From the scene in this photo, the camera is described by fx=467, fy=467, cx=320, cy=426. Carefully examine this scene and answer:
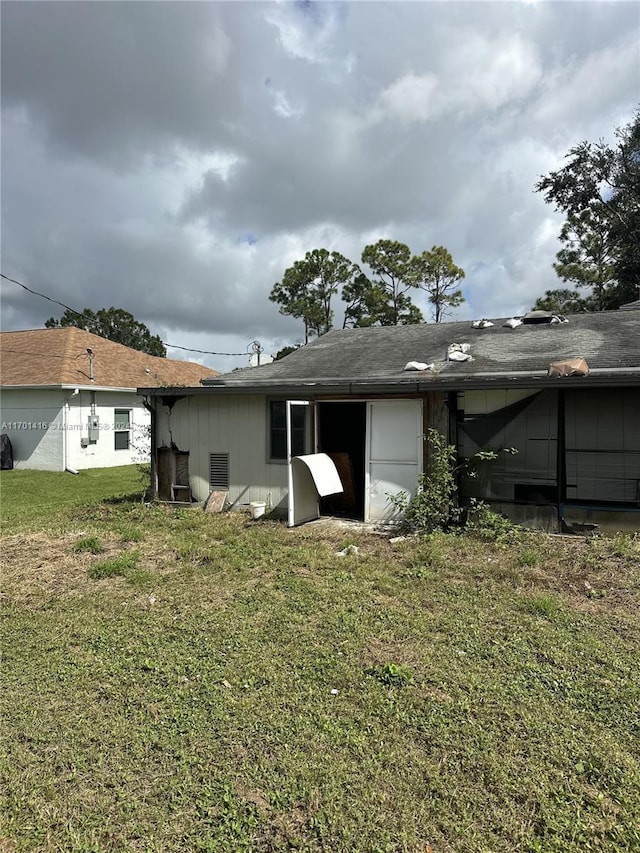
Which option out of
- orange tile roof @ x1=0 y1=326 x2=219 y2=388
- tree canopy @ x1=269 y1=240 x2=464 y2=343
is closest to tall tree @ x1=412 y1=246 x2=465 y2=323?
tree canopy @ x1=269 y1=240 x2=464 y2=343

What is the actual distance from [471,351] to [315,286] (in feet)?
75.1

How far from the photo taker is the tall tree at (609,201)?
811 inches

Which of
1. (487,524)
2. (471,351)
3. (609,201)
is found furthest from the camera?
(609,201)

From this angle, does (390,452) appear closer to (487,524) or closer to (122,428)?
(487,524)

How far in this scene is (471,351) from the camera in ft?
30.2

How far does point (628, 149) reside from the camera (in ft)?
67.5

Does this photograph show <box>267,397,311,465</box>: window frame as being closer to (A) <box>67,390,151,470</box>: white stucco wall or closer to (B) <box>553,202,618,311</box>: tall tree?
(A) <box>67,390,151,470</box>: white stucco wall

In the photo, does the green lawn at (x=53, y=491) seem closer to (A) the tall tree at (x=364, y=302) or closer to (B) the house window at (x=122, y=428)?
(B) the house window at (x=122, y=428)

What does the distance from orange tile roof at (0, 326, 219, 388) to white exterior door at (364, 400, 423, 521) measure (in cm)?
1058

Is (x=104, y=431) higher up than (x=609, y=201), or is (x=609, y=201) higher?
(x=609, y=201)

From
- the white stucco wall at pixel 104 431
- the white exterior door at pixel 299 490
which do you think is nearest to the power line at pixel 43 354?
the white stucco wall at pixel 104 431

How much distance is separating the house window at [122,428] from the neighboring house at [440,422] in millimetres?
8283

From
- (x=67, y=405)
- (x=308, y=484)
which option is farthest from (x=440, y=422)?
(x=67, y=405)

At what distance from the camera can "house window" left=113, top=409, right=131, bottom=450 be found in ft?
54.8
